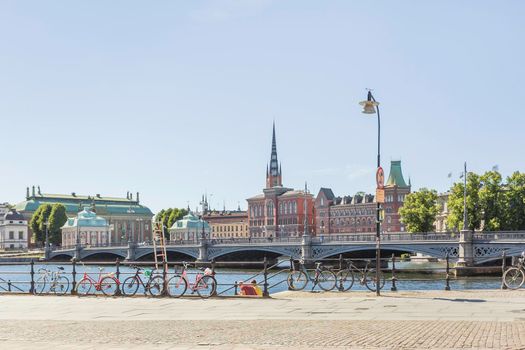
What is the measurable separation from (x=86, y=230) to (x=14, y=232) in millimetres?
34868

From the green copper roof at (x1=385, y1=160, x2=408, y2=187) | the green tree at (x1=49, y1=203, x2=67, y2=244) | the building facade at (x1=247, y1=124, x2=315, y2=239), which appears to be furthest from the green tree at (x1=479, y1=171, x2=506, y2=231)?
the green tree at (x1=49, y1=203, x2=67, y2=244)

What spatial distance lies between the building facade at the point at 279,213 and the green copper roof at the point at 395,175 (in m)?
19.2

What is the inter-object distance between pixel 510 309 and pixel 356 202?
16276 cm

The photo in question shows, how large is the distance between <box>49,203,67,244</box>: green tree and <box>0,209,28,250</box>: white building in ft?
93.5

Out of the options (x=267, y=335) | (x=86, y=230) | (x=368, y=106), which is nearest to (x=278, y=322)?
(x=267, y=335)

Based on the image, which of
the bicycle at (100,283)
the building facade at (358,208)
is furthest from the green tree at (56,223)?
the bicycle at (100,283)

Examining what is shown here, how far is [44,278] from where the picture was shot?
3412 cm

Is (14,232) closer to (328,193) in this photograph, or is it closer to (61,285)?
(328,193)

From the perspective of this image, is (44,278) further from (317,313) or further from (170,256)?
(170,256)

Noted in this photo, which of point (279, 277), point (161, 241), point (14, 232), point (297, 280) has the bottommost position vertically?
point (279, 277)

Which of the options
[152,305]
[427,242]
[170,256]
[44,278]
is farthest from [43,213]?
[152,305]

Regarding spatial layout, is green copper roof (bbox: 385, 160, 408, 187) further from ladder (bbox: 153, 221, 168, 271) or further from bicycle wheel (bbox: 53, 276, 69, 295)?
bicycle wheel (bbox: 53, 276, 69, 295)

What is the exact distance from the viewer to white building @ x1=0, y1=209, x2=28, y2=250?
188 metres

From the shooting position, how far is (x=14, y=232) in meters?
189
